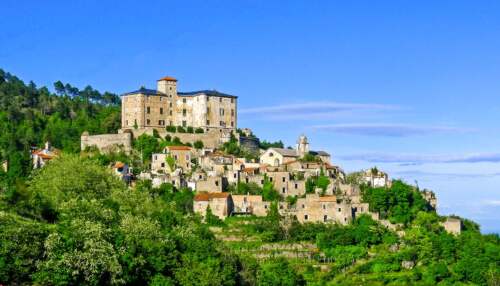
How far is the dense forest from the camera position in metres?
44.7

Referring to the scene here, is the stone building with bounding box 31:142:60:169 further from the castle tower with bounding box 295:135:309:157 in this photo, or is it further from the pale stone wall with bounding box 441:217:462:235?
the pale stone wall with bounding box 441:217:462:235

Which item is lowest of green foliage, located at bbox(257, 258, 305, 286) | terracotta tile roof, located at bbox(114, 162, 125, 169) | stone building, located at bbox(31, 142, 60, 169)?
green foliage, located at bbox(257, 258, 305, 286)

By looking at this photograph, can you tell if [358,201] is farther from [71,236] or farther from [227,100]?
[71,236]

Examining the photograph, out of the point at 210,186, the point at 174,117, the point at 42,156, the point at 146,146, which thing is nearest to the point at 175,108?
the point at 174,117

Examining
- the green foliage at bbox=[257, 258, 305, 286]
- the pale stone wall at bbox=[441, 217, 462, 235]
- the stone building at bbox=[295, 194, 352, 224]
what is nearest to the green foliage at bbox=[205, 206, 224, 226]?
the stone building at bbox=[295, 194, 352, 224]

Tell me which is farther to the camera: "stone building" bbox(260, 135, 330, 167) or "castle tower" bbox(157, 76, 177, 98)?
"castle tower" bbox(157, 76, 177, 98)

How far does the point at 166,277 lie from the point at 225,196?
23098 millimetres

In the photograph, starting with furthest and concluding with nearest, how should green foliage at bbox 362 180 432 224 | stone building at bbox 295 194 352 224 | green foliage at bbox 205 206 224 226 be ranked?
green foliage at bbox 362 180 432 224
stone building at bbox 295 194 352 224
green foliage at bbox 205 206 224 226

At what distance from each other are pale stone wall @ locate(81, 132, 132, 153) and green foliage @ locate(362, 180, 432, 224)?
20.5 meters

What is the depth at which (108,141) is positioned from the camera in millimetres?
81812

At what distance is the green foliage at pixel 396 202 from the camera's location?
2862 inches

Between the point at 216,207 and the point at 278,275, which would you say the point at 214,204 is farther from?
the point at 278,275

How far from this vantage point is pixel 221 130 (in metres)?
84.9

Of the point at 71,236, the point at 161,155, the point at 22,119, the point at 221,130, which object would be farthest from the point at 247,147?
the point at 71,236
